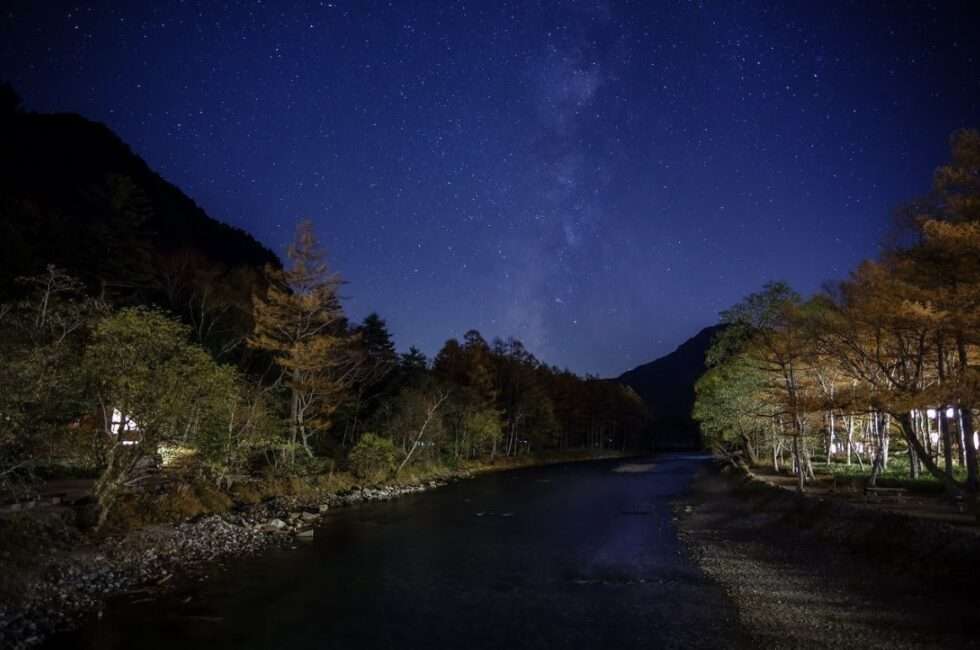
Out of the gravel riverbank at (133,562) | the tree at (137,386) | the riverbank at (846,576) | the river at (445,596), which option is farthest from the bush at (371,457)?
the riverbank at (846,576)

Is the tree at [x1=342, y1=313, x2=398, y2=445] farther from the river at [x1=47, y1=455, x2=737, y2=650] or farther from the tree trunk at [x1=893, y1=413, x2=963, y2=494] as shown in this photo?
the tree trunk at [x1=893, y1=413, x2=963, y2=494]

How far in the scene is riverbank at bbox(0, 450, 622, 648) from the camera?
43.0 feet

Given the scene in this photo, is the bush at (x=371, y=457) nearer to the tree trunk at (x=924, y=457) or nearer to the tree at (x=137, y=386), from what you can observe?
the tree at (x=137, y=386)

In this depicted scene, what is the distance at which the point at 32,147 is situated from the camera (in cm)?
7688

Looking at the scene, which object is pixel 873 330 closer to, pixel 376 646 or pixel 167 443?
pixel 376 646

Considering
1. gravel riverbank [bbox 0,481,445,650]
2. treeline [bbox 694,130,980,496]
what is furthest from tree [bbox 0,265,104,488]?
treeline [bbox 694,130,980,496]

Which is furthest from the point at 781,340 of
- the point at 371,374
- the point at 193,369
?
the point at 371,374

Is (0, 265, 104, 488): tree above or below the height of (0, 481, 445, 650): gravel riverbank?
above

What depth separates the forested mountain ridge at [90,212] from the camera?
39281mm

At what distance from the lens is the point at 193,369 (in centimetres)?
2017

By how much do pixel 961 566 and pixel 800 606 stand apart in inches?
151

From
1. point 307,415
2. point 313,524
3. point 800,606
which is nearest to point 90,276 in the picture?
point 307,415

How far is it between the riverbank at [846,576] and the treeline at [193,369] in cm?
1733

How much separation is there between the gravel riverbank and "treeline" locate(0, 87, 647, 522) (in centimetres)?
209
